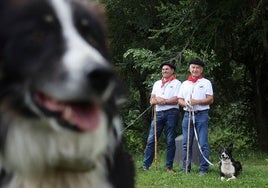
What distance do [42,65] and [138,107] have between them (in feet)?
94.9

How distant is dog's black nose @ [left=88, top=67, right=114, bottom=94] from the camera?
306 centimetres

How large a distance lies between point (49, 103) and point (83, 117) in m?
0.20

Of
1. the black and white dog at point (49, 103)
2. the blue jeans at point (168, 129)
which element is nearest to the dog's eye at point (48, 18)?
the black and white dog at point (49, 103)

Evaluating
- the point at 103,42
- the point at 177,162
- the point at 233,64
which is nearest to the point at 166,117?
the point at 177,162

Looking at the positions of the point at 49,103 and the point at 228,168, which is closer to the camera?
the point at 49,103

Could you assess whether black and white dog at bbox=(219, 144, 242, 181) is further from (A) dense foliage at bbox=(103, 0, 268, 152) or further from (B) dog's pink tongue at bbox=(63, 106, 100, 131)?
(B) dog's pink tongue at bbox=(63, 106, 100, 131)

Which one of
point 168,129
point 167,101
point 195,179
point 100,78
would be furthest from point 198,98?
point 100,78

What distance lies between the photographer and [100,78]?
122 inches

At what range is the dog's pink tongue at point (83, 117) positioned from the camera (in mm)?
3197

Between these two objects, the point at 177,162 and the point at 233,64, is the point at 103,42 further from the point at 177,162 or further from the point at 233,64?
the point at 233,64

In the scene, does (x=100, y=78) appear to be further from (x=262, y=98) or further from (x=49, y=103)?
(x=262, y=98)

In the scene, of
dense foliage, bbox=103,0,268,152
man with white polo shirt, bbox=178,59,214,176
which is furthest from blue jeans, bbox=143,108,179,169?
dense foliage, bbox=103,0,268,152

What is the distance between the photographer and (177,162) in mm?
15281

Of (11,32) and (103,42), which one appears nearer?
(11,32)
